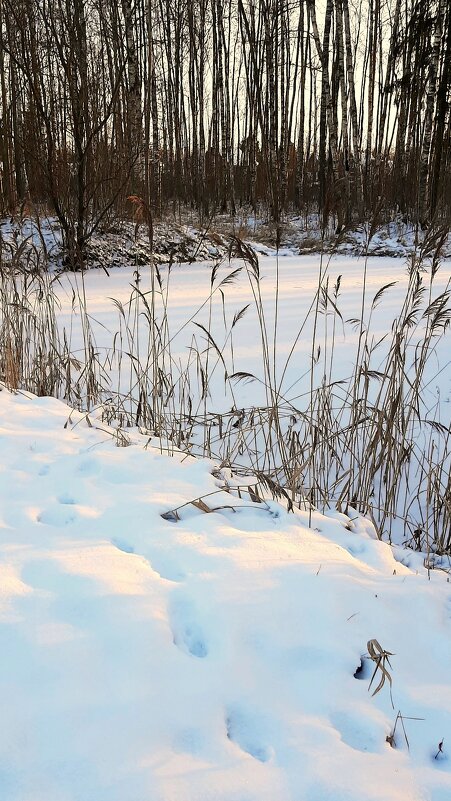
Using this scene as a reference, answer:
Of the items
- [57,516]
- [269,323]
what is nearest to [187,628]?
[57,516]

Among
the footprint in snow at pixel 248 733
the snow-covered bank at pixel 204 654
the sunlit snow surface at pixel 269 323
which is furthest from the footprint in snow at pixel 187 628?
the sunlit snow surface at pixel 269 323

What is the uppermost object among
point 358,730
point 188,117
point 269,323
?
point 188,117

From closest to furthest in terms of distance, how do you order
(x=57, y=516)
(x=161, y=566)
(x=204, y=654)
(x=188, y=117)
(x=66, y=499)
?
1. (x=204, y=654)
2. (x=161, y=566)
3. (x=57, y=516)
4. (x=66, y=499)
5. (x=188, y=117)

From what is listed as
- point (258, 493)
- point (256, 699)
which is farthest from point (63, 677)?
point (258, 493)

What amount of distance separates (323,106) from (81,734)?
12.8 meters

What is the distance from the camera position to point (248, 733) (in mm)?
955

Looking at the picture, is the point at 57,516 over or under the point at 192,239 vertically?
under

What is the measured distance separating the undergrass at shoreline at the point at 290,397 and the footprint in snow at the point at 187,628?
58cm

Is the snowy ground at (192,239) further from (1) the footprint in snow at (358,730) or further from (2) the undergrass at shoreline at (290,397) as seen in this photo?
(1) the footprint in snow at (358,730)

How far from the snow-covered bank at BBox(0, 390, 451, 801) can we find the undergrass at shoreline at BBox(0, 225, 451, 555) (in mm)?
344

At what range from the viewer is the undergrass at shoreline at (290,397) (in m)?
2.05

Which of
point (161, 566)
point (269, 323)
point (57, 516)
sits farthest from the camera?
point (269, 323)

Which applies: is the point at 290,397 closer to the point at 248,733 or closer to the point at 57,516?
the point at 57,516

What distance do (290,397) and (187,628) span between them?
6.19ft
